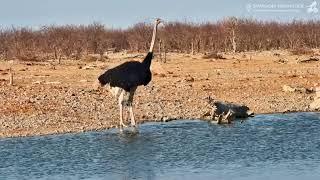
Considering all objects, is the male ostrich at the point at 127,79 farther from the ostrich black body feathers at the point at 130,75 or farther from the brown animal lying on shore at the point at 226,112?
the brown animal lying on shore at the point at 226,112

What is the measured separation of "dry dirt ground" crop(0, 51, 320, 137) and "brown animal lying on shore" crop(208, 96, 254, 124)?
876mm

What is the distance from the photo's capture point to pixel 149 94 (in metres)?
30.5

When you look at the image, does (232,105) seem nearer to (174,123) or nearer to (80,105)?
(174,123)

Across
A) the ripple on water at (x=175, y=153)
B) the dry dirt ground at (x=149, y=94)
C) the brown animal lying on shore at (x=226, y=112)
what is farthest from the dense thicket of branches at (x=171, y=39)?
the ripple on water at (x=175, y=153)

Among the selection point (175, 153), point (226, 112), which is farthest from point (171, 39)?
point (175, 153)

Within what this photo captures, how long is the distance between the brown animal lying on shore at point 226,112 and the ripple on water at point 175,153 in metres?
0.62

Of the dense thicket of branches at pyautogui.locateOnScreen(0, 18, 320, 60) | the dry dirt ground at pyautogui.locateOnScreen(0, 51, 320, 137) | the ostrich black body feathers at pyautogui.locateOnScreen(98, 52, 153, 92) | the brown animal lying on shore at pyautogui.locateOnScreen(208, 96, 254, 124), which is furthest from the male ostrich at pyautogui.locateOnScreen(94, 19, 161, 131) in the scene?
the dense thicket of branches at pyautogui.locateOnScreen(0, 18, 320, 60)

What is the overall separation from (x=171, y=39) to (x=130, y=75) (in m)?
53.5

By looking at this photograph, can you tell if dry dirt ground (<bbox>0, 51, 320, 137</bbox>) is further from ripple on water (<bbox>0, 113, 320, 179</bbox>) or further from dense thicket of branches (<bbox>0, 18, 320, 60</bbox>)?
dense thicket of branches (<bbox>0, 18, 320, 60</bbox>)

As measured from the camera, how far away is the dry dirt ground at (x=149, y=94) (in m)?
23.6

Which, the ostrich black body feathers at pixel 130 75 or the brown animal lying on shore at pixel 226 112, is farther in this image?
the brown animal lying on shore at pixel 226 112

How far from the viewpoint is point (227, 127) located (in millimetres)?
21938

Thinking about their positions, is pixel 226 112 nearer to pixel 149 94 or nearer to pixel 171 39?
pixel 149 94

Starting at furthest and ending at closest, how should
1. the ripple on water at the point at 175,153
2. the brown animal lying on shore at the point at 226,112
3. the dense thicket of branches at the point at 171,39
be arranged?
the dense thicket of branches at the point at 171,39 → the brown animal lying on shore at the point at 226,112 → the ripple on water at the point at 175,153
